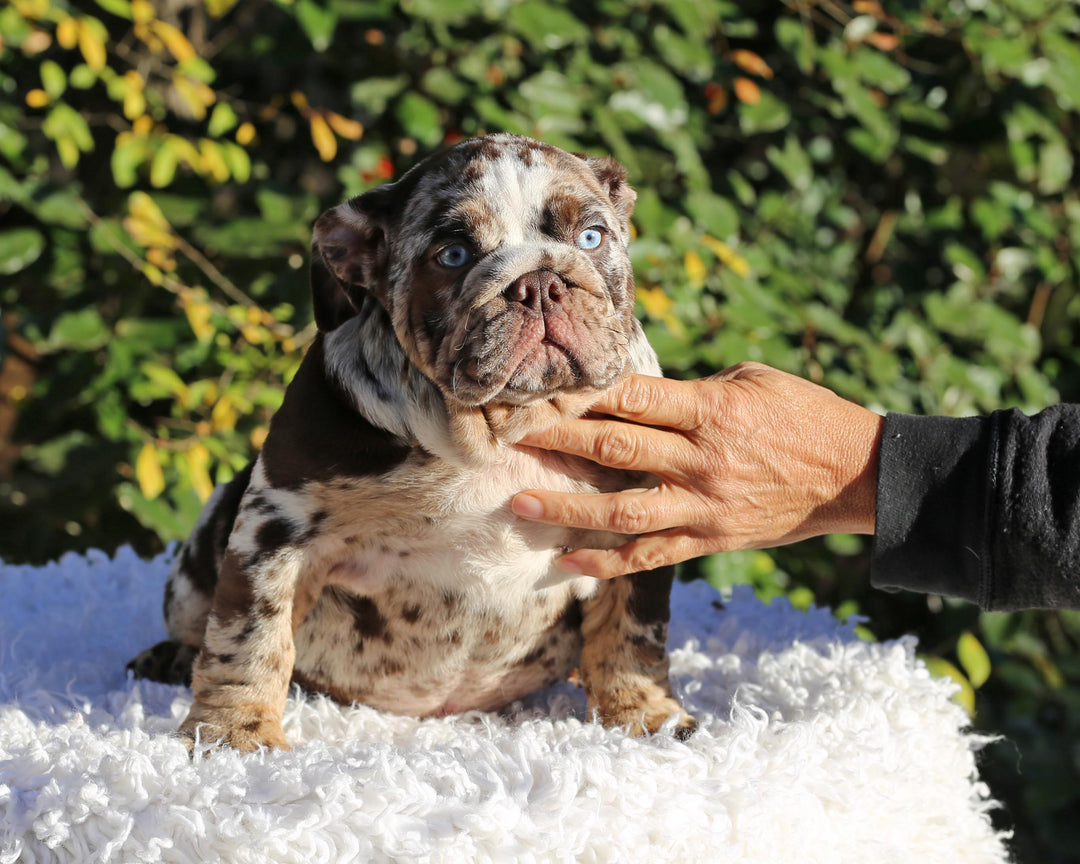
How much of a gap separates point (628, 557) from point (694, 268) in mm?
2005

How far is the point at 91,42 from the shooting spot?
12.8 ft

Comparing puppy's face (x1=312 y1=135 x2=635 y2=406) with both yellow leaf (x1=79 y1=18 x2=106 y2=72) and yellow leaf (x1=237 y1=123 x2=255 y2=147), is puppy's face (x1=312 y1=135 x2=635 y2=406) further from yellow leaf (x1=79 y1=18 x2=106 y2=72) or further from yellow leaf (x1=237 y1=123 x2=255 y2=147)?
yellow leaf (x1=79 y1=18 x2=106 y2=72)

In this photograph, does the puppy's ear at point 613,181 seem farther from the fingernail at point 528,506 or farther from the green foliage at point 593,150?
the green foliage at point 593,150

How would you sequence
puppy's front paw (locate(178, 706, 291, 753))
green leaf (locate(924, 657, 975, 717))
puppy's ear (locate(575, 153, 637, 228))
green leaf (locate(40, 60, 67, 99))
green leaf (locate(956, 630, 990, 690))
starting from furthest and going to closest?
A: green leaf (locate(956, 630, 990, 690)) < green leaf (locate(924, 657, 975, 717)) < green leaf (locate(40, 60, 67, 99)) < puppy's ear (locate(575, 153, 637, 228)) < puppy's front paw (locate(178, 706, 291, 753))

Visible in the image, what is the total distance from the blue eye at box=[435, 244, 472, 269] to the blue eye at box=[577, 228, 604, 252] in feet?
0.84

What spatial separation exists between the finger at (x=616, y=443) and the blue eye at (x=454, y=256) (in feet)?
1.27

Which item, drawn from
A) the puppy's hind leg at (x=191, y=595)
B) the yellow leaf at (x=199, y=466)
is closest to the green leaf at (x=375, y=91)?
the yellow leaf at (x=199, y=466)

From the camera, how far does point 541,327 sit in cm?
213

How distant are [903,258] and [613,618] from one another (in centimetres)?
305

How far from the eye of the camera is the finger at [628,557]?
2346 mm

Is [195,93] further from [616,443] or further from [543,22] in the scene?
[616,443]

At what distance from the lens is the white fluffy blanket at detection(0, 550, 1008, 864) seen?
1.69m

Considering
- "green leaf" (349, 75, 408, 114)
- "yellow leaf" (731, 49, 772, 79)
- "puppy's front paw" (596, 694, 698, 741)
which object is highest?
"yellow leaf" (731, 49, 772, 79)

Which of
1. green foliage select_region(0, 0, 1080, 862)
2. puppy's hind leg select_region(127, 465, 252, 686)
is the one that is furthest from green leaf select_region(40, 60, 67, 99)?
puppy's hind leg select_region(127, 465, 252, 686)
